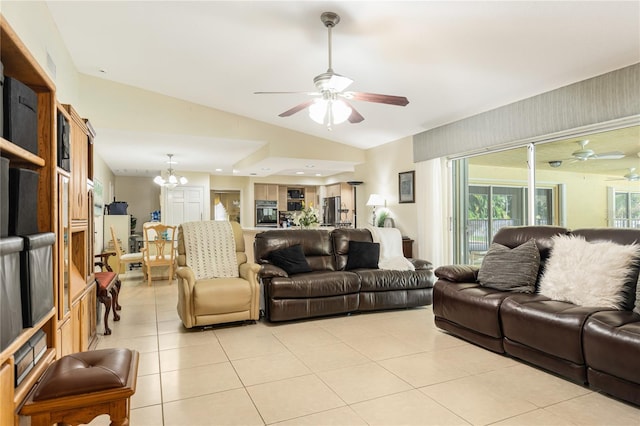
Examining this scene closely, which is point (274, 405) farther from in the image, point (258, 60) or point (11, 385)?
point (258, 60)

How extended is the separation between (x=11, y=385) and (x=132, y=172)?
30.7 ft

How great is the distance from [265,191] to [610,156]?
26.7 feet

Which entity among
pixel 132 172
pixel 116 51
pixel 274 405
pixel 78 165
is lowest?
pixel 274 405

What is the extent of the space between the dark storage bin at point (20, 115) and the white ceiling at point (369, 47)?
6.61ft

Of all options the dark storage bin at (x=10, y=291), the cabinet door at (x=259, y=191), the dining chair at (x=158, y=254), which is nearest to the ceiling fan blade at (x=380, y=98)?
the dark storage bin at (x=10, y=291)

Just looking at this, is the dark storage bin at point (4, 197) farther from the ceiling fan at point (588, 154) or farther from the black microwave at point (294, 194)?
the black microwave at point (294, 194)

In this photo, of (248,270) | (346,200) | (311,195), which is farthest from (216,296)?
(311,195)

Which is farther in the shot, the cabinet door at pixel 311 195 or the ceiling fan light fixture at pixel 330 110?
the cabinet door at pixel 311 195

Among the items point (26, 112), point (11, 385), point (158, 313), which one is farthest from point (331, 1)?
point (158, 313)

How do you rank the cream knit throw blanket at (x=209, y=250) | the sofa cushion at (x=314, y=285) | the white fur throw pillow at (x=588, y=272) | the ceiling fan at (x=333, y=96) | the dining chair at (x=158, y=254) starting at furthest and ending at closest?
1. the dining chair at (x=158, y=254)
2. the cream knit throw blanket at (x=209, y=250)
3. the sofa cushion at (x=314, y=285)
4. the ceiling fan at (x=333, y=96)
5. the white fur throw pillow at (x=588, y=272)

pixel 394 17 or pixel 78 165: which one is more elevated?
pixel 394 17

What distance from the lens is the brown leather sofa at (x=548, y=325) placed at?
226cm

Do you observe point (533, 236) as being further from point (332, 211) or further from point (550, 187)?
point (332, 211)

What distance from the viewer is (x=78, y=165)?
109 inches
